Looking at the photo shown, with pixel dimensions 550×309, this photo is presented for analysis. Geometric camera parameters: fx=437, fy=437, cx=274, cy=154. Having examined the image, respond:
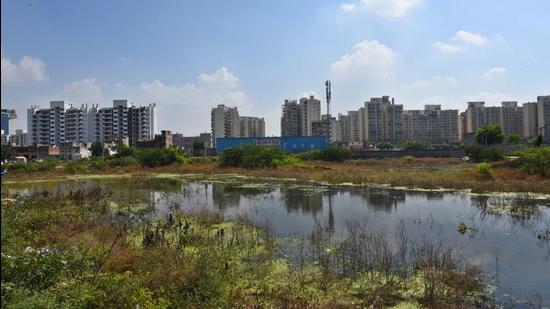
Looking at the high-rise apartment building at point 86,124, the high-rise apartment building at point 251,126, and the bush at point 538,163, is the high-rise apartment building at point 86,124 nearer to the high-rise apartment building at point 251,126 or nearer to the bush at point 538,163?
the high-rise apartment building at point 251,126

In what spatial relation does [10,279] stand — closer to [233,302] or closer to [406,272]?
[233,302]

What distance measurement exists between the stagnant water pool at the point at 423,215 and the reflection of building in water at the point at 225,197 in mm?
47

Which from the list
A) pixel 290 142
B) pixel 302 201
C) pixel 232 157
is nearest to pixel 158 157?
pixel 232 157

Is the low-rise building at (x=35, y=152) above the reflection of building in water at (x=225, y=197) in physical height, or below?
above

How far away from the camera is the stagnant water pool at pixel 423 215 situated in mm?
9367

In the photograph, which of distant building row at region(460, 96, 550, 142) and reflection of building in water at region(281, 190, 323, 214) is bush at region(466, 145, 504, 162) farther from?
distant building row at region(460, 96, 550, 142)

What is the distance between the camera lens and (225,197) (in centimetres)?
2286

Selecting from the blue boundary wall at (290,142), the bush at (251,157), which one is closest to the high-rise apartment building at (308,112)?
the blue boundary wall at (290,142)

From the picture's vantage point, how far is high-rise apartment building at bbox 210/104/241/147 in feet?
419

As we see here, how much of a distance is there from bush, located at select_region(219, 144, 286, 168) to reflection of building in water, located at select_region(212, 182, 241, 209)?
631 inches

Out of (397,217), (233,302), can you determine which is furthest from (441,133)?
(233,302)

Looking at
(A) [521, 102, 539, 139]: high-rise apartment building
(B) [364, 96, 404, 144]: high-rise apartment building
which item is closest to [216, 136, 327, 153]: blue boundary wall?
(B) [364, 96, 404, 144]: high-rise apartment building

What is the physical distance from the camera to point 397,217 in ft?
51.4

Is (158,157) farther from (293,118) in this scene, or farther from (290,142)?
(293,118)
